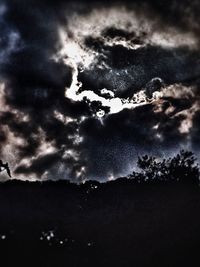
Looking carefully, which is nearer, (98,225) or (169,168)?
(169,168)

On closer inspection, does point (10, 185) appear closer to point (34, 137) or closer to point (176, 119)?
point (34, 137)

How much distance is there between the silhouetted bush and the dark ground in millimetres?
1719

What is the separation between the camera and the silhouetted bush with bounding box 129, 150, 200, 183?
52.2 ft

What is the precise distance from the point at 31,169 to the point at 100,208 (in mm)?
5780

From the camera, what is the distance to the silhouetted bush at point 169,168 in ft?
52.2

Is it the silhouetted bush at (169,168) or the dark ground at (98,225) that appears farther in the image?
the dark ground at (98,225)

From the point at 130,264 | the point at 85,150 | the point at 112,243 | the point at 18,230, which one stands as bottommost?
the point at 130,264

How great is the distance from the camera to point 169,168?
16.9 meters

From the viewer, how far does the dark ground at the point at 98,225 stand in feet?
65.5

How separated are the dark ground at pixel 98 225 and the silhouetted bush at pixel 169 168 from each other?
5.64 feet

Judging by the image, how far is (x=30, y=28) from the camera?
9414 millimetres

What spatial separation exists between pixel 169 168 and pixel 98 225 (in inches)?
289

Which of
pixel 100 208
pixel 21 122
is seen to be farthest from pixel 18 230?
pixel 21 122

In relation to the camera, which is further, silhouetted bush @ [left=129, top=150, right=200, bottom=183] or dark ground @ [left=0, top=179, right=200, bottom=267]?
dark ground @ [left=0, top=179, right=200, bottom=267]
